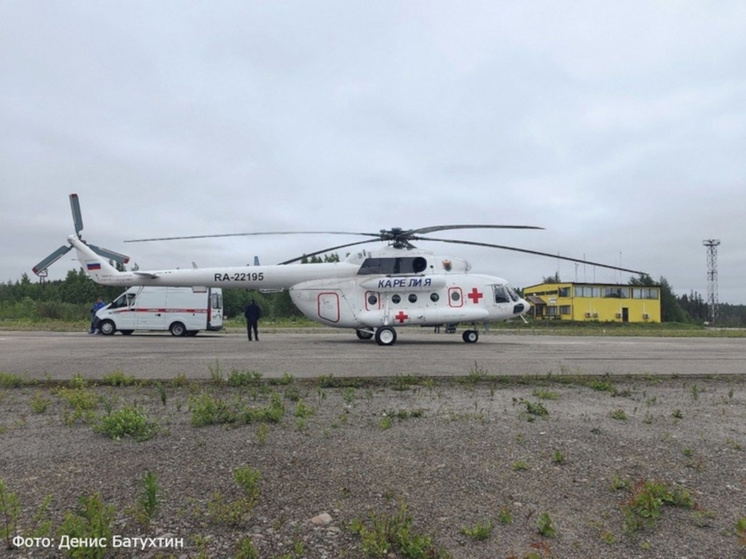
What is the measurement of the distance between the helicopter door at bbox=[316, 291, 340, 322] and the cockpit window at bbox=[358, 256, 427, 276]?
1260mm

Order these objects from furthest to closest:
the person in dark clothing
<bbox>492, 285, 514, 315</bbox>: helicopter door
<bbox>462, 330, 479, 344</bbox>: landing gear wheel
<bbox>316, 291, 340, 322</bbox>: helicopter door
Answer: the person in dark clothing, <bbox>462, 330, 479, 344</bbox>: landing gear wheel, <bbox>492, 285, 514, 315</bbox>: helicopter door, <bbox>316, 291, 340, 322</bbox>: helicopter door

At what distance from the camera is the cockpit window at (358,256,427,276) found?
1744cm

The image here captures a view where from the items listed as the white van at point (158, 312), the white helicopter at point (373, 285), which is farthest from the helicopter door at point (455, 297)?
the white van at point (158, 312)

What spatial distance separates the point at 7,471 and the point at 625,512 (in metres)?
4.82

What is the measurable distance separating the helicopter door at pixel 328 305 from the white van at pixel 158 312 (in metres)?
7.66

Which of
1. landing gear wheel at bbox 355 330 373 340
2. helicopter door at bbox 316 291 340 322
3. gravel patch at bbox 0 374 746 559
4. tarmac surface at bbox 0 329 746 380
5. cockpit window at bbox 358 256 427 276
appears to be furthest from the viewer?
landing gear wheel at bbox 355 330 373 340

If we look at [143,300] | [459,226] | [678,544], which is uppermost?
[459,226]

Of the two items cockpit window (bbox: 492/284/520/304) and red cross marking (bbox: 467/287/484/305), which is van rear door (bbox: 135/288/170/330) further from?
cockpit window (bbox: 492/284/520/304)

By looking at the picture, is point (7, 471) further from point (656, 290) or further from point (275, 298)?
point (656, 290)

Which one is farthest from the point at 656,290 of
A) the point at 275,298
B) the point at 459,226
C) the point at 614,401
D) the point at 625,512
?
the point at 625,512

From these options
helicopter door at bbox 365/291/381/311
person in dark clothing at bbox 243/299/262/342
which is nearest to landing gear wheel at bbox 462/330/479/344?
helicopter door at bbox 365/291/381/311

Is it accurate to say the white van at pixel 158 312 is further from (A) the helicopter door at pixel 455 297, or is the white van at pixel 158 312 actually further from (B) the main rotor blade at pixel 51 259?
(A) the helicopter door at pixel 455 297

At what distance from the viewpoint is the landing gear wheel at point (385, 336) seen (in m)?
16.9

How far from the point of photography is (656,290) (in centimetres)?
5975
